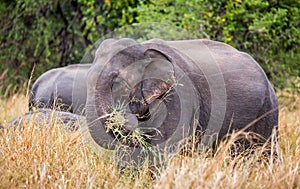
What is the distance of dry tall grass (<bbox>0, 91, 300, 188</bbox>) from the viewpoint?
3639 mm

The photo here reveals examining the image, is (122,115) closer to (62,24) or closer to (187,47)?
(187,47)

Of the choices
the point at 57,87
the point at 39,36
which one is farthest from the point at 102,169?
the point at 39,36

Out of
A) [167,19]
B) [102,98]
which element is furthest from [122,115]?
[167,19]

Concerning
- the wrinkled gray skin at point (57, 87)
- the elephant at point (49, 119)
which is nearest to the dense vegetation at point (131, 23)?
the wrinkled gray skin at point (57, 87)

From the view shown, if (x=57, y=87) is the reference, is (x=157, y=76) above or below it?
above

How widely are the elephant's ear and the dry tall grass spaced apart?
549 mm

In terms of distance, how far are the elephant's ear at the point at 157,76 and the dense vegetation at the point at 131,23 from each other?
4289 mm

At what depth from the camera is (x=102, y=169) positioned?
173 inches

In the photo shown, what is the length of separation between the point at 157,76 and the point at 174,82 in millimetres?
167

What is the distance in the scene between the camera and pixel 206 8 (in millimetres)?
9750

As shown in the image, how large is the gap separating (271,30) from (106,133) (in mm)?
6402

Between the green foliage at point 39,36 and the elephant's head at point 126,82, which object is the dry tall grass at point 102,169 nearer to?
the elephant's head at point 126,82

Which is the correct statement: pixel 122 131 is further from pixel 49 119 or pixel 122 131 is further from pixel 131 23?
pixel 131 23

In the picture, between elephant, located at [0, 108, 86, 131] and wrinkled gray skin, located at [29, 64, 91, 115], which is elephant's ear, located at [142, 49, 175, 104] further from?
wrinkled gray skin, located at [29, 64, 91, 115]
